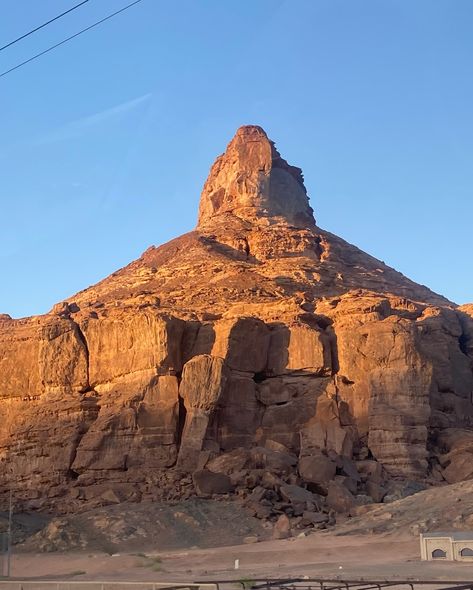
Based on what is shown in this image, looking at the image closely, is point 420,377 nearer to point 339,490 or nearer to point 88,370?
point 339,490

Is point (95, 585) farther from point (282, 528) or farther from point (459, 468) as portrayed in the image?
point (459, 468)

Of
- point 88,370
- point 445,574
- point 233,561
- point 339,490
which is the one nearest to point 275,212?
point 88,370

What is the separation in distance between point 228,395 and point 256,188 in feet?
140

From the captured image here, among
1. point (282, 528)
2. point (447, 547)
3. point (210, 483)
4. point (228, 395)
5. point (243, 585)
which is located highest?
point (228, 395)

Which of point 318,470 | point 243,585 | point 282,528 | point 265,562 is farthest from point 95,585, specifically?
point 318,470

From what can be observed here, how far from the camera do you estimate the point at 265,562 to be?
39.2 meters

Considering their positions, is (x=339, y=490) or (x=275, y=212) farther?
(x=275, y=212)

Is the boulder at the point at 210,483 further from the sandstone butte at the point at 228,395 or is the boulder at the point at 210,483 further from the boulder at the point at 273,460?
the boulder at the point at 273,460

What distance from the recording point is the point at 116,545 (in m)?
45.1

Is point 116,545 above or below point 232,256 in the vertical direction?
below

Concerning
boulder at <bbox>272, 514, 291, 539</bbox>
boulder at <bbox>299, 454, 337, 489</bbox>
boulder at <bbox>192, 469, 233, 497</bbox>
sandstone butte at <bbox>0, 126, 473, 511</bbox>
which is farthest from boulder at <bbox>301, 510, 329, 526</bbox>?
boulder at <bbox>192, 469, 233, 497</bbox>

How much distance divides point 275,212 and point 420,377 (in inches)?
1682

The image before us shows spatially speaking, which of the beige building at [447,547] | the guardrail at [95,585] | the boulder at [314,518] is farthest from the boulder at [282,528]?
the guardrail at [95,585]

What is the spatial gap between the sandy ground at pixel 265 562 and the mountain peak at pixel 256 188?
5242cm
